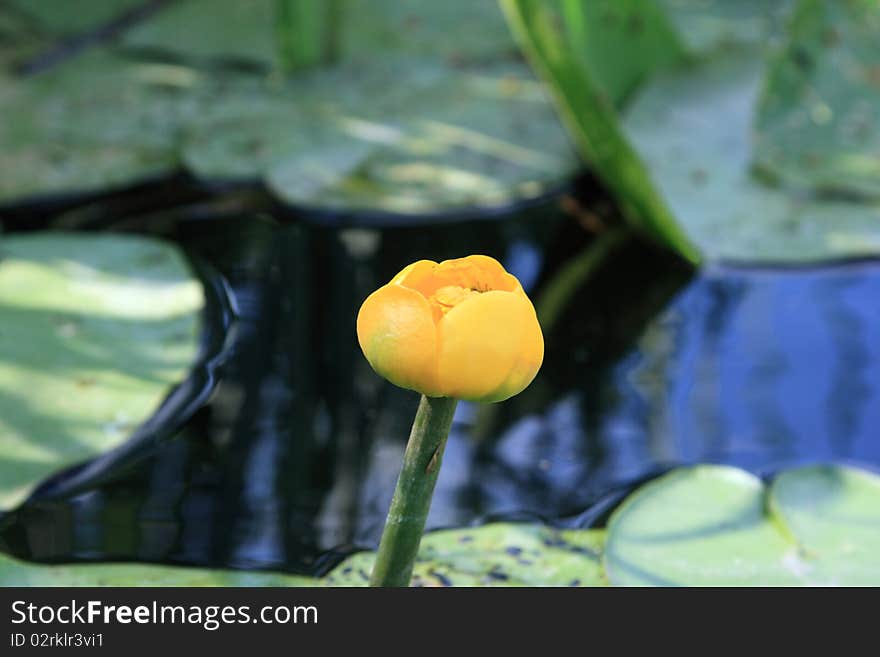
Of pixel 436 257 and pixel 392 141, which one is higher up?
pixel 392 141

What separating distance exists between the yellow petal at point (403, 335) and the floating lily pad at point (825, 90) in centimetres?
129

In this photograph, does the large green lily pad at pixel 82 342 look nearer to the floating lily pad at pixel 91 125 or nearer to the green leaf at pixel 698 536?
the floating lily pad at pixel 91 125

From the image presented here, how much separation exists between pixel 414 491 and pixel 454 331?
16 cm

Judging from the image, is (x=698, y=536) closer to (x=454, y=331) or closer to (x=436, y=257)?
(x=454, y=331)

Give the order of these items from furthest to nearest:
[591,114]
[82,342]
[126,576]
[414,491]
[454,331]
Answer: [591,114] → [82,342] → [126,576] → [414,491] → [454,331]

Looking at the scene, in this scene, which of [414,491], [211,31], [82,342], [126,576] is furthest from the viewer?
[211,31]

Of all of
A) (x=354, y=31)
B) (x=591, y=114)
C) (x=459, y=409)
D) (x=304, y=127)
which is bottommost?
(x=459, y=409)

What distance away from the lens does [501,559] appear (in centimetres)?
103

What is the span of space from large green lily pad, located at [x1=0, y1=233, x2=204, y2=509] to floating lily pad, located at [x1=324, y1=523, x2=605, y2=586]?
1.17 feet

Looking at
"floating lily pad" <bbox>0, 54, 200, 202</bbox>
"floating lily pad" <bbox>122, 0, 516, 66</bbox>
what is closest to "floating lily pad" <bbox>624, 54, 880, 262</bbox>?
"floating lily pad" <bbox>122, 0, 516, 66</bbox>

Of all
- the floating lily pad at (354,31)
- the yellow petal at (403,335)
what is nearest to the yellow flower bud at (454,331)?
the yellow petal at (403,335)

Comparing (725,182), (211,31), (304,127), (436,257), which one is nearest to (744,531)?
(436,257)

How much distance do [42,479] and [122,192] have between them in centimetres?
76
